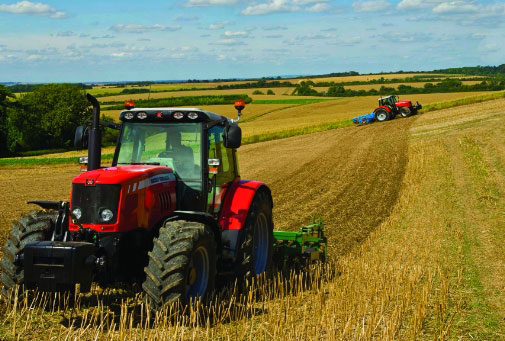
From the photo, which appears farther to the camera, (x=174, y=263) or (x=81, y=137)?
(x=81, y=137)

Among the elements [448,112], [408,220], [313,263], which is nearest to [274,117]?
[448,112]

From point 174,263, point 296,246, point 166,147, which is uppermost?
point 166,147

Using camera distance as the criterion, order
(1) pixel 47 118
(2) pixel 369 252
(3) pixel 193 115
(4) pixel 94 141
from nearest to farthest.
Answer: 1. (4) pixel 94 141
2. (3) pixel 193 115
3. (2) pixel 369 252
4. (1) pixel 47 118

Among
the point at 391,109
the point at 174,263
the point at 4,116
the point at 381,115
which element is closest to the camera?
the point at 174,263

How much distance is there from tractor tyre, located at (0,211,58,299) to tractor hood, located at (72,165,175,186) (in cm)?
62

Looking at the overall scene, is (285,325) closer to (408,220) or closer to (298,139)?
(408,220)

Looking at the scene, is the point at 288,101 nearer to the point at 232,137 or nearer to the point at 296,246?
the point at 296,246

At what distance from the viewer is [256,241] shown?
27.1 feet

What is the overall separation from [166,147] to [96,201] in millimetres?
1390

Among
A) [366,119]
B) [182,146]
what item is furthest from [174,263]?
[366,119]

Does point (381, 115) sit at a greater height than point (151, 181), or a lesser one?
lesser

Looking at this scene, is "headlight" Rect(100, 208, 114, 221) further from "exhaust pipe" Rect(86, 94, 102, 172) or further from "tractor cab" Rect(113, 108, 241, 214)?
"tractor cab" Rect(113, 108, 241, 214)

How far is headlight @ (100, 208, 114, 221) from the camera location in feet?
20.1

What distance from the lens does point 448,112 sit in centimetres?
3831
